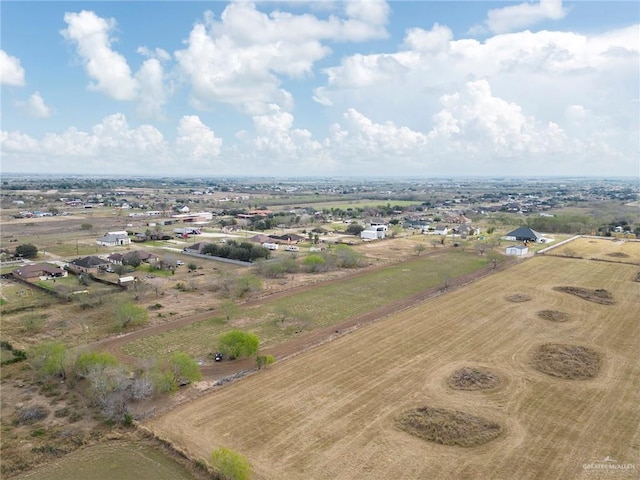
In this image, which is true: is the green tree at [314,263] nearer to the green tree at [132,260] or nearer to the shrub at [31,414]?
the green tree at [132,260]

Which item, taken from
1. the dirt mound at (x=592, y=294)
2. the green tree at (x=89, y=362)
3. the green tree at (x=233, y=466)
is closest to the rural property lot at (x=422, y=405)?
the green tree at (x=233, y=466)

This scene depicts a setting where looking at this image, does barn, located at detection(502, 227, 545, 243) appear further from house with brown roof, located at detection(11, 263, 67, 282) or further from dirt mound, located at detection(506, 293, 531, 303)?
house with brown roof, located at detection(11, 263, 67, 282)

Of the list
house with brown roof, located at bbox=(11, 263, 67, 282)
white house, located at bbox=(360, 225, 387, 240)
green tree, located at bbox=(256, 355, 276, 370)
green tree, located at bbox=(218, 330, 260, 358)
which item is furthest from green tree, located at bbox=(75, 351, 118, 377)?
white house, located at bbox=(360, 225, 387, 240)

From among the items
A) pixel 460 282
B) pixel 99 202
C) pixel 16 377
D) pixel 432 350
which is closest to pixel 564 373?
pixel 432 350

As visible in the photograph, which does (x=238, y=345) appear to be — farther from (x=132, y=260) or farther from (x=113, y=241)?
(x=113, y=241)

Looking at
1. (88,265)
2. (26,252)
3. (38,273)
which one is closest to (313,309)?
(88,265)

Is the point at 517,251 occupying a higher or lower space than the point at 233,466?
higher
